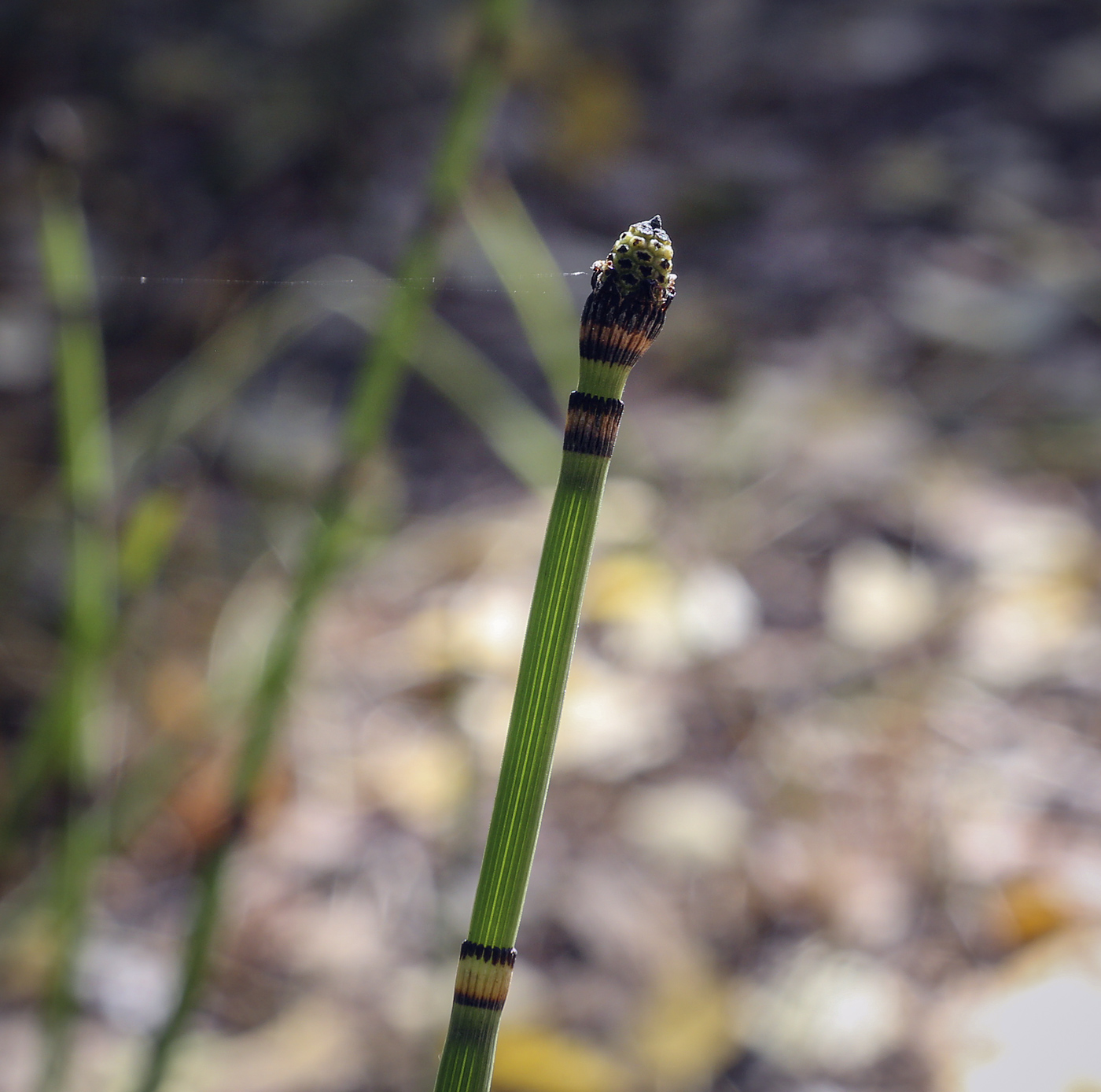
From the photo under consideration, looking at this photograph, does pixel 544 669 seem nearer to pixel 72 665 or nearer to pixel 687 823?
pixel 72 665

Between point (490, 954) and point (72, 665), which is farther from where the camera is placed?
point (72, 665)

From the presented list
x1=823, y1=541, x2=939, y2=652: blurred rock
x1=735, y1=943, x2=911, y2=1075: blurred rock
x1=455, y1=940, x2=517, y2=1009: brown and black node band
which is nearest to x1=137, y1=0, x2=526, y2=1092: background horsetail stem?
x1=455, y1=940, x2=517, y2=1009: brown and black node band

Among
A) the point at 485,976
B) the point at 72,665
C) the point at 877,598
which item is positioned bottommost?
the point at 485,976

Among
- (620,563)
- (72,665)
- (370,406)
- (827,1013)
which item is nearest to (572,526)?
(370,406)

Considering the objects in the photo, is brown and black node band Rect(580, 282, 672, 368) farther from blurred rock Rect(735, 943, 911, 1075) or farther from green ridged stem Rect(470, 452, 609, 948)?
blurred rock Rect(735, 943, 911, 1075)

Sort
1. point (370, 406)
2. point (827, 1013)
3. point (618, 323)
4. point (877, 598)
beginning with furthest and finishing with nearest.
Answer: point (877, 598) → point (827, 1013) → point (370, 406) → point (618, 323)

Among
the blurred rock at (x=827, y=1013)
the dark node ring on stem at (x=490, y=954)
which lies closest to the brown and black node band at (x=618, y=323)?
the dark node ring on stem at (x=490, y=954)

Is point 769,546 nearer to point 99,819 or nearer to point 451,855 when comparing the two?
point 451,855

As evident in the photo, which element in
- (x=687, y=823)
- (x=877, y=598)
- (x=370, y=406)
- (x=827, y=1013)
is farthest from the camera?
(x=877, y=598)

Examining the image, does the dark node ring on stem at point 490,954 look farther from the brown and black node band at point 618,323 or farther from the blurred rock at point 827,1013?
the blurred rock at point 827,1013

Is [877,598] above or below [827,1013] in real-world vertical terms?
above
